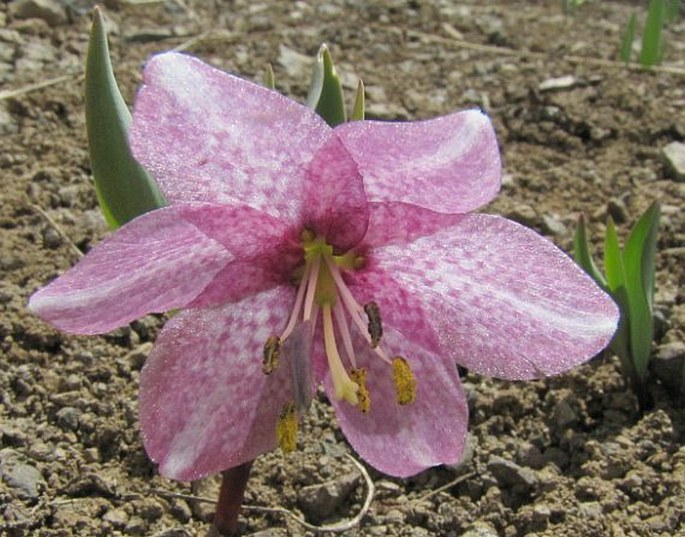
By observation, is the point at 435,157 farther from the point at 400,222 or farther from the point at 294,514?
the point at 294,514

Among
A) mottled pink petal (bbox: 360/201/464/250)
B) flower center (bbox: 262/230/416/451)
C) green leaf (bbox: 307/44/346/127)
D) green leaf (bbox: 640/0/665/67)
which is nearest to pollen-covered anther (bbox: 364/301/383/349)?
flower center (bbox: 262/230/416/451)

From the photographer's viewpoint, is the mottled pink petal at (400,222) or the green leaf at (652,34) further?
the green leaf at (652,34)

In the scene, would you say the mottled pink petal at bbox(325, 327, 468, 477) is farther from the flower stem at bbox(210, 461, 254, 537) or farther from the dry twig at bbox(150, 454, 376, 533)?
the dry twig at bbox(150, 454, 376, 533)

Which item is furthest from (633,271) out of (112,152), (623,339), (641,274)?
(112,152)

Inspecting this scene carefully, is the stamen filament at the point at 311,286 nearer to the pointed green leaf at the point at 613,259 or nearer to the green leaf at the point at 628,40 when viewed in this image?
the pointed green leaf at the point at 613,259

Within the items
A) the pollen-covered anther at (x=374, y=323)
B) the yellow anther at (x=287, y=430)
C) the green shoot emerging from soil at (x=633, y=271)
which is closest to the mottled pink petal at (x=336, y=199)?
the pollen-covered anther at (x=374, y=323)

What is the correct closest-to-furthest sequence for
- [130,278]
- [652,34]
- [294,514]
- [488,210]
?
[130,278]
[294,514]
[488,210]
[652,34]

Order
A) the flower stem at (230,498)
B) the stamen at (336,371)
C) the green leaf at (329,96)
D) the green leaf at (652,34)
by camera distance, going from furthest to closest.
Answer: the green leaf at (652,34) → the green leaf at (329,96) → the flower stem at (230,498) → the stamen at (336,371)
